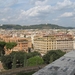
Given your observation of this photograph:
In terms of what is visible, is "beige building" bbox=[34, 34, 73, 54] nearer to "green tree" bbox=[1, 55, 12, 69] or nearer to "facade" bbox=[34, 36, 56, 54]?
"facade" bbox=[34, 36, 56, 54]

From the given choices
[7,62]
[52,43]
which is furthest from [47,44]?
[7,62]

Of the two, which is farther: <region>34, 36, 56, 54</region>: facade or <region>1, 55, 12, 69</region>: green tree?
<region>34, 36, 56, 54</region>: facade

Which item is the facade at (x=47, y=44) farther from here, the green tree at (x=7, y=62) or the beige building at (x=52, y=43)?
the green tree at (x=7, y=62)

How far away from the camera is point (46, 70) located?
941 centimetres

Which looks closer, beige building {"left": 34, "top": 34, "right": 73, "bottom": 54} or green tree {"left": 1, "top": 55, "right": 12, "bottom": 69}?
green tree {"left": 1, "top": 55, "right": 12, "bottom": 69}

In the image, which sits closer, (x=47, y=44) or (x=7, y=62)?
(x=7, y=62)

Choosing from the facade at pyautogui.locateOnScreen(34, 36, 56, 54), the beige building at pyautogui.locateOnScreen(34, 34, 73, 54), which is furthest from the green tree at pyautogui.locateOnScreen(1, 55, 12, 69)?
the facade at pyautogui.locateOnScreen(34, 36, 56, 54)

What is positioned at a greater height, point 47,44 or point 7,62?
point 7,62

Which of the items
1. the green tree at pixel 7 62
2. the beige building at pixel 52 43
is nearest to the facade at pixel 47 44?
the beige building at pixel 52 43

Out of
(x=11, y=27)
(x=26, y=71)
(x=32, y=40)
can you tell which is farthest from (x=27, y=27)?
(x=26, y=71)

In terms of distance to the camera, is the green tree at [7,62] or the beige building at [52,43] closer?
the green tree at [7,62]

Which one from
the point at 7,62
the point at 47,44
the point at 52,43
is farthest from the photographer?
the point at 47,44

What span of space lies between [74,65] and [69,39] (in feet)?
207

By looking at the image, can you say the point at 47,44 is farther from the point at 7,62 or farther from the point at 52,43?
the point at 7,62
